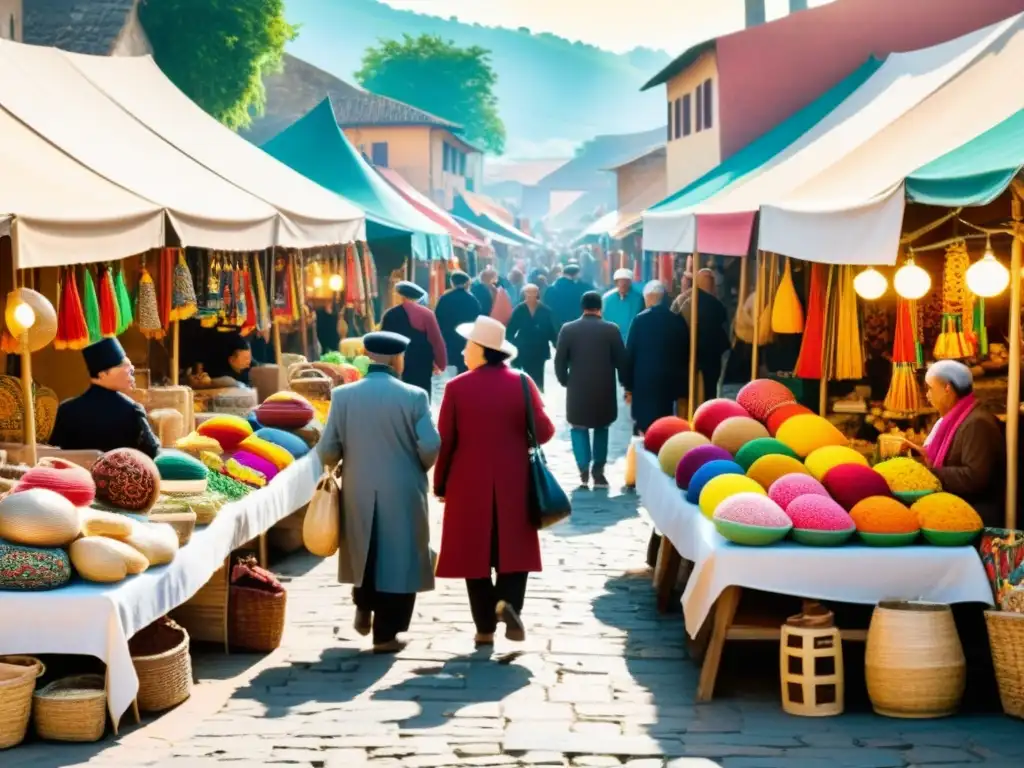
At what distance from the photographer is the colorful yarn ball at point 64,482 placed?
6508 mm

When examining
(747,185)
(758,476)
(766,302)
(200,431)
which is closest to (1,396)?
(200,431)

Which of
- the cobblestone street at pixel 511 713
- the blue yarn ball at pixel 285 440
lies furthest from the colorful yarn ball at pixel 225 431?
the cobblestone street at pixel 511 713

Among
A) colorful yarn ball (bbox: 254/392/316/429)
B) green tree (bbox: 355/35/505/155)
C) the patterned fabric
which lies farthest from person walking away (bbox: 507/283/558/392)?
green tree (bbox: 355/35/505/155)

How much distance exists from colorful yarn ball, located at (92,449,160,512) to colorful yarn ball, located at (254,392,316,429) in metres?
3.49

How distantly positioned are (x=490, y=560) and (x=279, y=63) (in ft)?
124

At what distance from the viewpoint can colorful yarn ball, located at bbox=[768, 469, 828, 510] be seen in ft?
23.5

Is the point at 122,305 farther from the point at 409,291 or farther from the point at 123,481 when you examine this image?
the point at 409,291

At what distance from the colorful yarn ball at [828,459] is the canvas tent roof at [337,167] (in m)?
12.3

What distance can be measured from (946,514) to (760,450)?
1.56 meters

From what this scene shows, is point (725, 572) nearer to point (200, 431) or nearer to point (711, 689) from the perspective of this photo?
point (711, 689)

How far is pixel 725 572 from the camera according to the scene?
6742mm

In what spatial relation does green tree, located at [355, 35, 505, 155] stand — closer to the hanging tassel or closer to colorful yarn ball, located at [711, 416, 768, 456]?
the hanging tassel

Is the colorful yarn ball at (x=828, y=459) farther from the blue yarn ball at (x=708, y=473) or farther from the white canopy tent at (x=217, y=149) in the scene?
the white canopy tent at (x=217, y=149)

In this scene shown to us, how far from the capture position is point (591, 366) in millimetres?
13266
